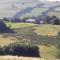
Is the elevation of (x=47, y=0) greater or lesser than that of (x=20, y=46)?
greater

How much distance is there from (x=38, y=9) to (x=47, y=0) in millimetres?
12303

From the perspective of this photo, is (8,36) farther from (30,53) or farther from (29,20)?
(29,20)

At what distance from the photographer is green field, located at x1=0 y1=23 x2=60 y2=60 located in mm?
15286

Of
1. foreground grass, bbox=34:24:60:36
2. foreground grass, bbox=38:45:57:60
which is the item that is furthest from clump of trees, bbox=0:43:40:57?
foreground grass, bbox=34:24:60:36

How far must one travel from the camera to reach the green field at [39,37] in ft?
50.2

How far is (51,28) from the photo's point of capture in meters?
23.0

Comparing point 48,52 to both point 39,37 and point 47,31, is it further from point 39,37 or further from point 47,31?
point 47,31

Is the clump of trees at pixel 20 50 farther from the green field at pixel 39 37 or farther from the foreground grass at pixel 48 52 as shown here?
the green field at pixel 39 37

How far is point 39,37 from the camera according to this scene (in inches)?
754

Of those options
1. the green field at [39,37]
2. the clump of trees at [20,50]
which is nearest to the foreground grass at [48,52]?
the green field at [39,37]

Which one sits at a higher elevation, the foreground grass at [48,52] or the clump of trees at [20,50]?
the clump of trees at [20,50]

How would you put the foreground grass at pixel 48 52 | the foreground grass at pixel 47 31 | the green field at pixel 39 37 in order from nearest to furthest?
the foreground grass at pixel 48 52, the green field at pixel 39 37, the foreground grass at pixel 47 31

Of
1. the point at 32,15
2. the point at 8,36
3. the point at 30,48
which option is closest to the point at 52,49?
the point at 30,48

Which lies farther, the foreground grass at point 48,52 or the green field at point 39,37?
the green field at point 39,37
